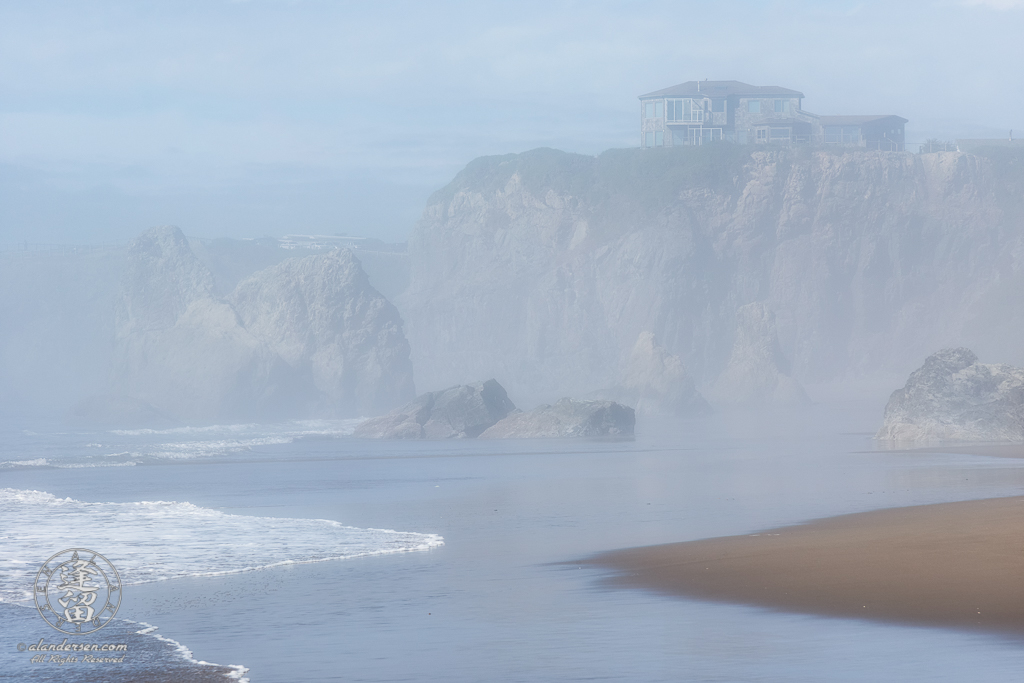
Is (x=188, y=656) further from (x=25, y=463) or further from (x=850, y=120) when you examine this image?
(x=850, y=120)

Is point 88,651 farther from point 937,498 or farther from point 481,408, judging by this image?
point 481,408

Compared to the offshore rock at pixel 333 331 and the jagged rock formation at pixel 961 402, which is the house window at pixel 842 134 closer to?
the offshore rock at pixel 333 331

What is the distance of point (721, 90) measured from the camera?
10850cm

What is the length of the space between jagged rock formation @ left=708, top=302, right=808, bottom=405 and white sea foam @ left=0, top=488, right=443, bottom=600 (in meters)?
61.3

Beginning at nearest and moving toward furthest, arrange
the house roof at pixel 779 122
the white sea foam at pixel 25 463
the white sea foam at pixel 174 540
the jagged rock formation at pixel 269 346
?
the white sea foam at pixel 174 540, the white sea foam at pixel 25 463, the jagged rock formation at pixel 269 346, the house roof at pixel 779 122

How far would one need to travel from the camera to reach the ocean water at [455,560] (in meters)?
9.27

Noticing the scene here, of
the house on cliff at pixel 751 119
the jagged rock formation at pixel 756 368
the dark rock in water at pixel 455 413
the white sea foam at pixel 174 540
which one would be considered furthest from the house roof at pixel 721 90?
the white sea foam at pixel 174 540

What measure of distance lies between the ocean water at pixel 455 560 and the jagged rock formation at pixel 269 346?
41.6 metres

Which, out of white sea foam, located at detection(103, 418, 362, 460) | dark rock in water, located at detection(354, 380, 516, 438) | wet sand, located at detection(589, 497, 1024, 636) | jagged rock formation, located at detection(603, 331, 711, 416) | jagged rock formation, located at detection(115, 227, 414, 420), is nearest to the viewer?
wet sand, located at detection(589, 497, 1024, 636)

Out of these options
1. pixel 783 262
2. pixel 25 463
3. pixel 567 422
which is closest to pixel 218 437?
pixel 25 463

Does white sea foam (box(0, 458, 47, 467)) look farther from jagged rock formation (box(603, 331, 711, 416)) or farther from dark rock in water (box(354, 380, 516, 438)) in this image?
jagged rock formation (box(603, 331, 711, 416))

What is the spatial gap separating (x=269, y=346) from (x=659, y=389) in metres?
30.5

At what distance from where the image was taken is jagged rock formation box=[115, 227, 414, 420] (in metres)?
78.9

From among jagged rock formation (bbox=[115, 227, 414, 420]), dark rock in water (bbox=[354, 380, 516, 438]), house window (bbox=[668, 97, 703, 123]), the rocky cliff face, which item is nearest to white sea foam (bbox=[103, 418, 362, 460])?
dark rock in water (bbox=[354, 380, 516, 438])
